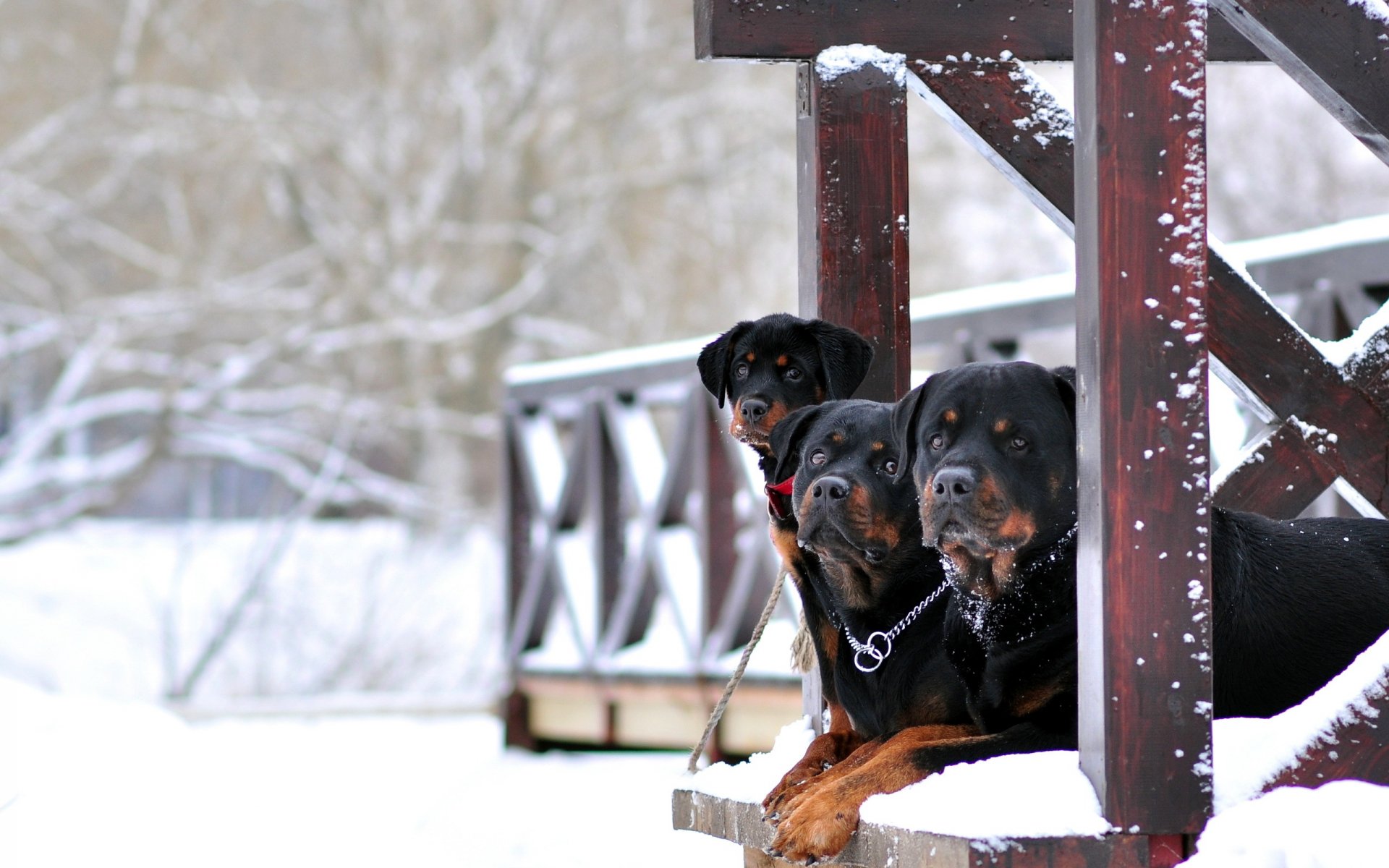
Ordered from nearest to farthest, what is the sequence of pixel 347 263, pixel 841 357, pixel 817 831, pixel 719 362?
pixel 817 831, pixel 841 357, pixel 719 362, pixel 347 263

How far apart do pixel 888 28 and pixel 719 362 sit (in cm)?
90

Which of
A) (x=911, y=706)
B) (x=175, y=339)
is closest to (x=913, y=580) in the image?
(x=911, y=706)

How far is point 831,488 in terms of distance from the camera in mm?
3102

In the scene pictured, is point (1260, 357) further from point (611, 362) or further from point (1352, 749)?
point (611, 362)

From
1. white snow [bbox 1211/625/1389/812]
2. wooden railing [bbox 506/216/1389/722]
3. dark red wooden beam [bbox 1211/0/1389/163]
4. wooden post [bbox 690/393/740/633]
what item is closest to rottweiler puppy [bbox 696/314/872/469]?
dark red wooden beam [bbox 1211/0/1389/163]

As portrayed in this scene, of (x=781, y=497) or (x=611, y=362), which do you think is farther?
(x=611, y=362)

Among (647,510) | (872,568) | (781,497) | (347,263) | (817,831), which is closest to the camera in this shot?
(817,831)

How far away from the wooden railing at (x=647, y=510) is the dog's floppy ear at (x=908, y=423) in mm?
3311

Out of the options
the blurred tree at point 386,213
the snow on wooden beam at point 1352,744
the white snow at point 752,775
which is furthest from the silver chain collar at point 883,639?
the blurred tree at point 386,213

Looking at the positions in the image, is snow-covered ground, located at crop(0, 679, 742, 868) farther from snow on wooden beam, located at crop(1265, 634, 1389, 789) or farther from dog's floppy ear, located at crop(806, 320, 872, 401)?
snow on wooden beam, located at crop(1265, 634, 1389, 789)

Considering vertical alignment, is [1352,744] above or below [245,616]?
above

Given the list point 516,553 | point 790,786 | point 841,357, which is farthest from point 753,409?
point 516,553

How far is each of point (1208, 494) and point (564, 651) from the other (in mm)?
6395

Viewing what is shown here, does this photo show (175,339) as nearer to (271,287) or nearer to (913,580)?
(271,287)
